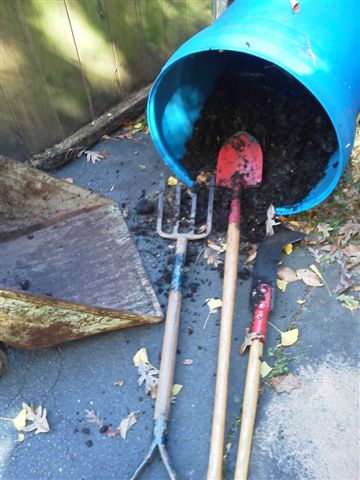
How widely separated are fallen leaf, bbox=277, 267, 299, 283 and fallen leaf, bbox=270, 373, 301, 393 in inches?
22.6

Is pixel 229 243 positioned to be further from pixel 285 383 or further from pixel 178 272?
pixel 285 383

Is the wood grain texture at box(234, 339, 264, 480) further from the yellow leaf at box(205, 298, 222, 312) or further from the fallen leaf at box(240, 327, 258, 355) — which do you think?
the yellow leaf at box(205, 298, 222, 312)

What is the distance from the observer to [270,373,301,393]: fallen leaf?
7.31ft

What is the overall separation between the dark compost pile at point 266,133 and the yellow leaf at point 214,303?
0.44 m

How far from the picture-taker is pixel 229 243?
8.46ft

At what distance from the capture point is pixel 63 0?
3.01m

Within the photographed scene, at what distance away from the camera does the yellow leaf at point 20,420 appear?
7.54ft

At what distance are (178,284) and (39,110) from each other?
1.71 meters

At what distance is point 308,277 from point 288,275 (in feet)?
0.37

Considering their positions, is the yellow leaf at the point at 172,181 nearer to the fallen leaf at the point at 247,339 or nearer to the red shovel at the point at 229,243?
the red shovel at the point at 229,243

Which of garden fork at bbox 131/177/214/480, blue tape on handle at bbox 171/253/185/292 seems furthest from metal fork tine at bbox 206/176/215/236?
blue tape on handle at bbox 171/253/185/292

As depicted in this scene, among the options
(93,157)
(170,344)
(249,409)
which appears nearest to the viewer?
(249,409)

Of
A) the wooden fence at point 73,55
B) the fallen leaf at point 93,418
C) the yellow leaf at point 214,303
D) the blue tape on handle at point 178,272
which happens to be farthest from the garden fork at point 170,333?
the wooden fence at point 73,55

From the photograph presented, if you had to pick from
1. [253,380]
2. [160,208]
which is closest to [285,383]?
[253,380]
